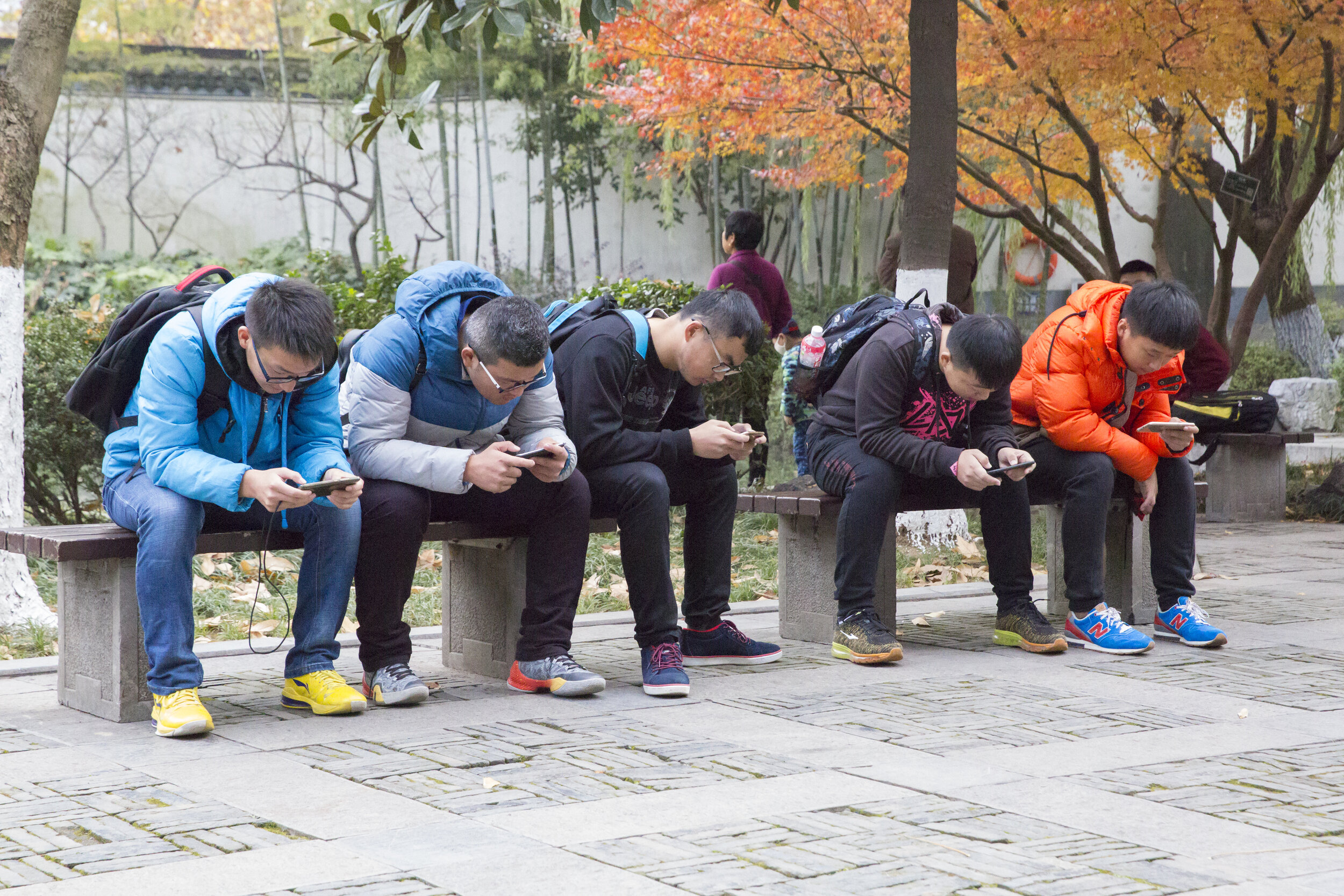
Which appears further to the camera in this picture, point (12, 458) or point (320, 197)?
point (320, 197)

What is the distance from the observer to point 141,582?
3.73m

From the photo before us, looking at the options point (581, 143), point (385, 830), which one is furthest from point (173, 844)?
point (581, 143)

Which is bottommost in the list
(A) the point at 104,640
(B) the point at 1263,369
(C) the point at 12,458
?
(A) the point at 104,640

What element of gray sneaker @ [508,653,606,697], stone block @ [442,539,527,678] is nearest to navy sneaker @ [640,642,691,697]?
gray sneaker @ [508,653,606,697]

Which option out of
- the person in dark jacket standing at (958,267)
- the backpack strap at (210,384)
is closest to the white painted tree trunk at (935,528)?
the person in dark jacket standing at (958,267)

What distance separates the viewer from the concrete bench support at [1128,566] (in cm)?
552

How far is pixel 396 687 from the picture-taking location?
13.4 feet

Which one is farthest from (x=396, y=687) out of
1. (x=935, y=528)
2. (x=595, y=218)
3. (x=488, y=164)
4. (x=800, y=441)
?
(x=595, y=218)

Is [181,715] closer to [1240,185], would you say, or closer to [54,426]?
[54,426]

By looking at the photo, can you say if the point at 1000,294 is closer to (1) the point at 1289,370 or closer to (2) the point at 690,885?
(1) the point at 1289,370

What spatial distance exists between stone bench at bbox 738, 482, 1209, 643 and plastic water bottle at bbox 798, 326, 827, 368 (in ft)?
1.59

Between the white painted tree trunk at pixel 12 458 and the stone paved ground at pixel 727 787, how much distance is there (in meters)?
0.93

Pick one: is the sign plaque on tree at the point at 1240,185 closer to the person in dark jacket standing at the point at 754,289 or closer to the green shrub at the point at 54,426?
the person in dark jacket standing at the point at 754,289

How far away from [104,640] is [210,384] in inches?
31.2
